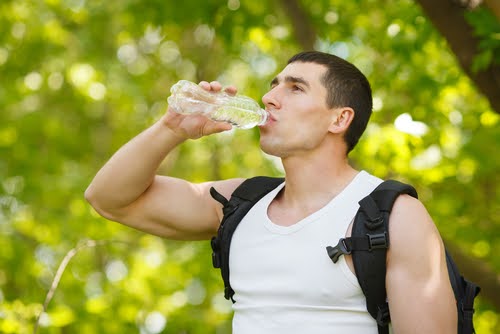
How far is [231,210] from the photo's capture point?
313 centimetres

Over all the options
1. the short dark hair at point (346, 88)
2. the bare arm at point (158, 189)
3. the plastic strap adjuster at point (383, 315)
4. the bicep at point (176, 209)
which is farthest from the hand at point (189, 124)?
the plastic strap adjuster at point (383, 315)

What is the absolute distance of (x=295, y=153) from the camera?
3.14m

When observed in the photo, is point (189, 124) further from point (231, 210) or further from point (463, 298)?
point (463, 298)

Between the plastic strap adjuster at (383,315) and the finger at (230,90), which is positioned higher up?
the finger at (230,90)

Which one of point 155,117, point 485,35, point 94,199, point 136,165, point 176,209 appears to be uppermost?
point 485,35

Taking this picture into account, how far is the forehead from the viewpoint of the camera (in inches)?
128

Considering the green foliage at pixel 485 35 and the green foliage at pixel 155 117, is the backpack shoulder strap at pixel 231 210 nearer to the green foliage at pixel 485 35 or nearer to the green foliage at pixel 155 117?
the green foliage at pixel 485 35

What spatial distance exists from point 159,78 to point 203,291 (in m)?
3.72

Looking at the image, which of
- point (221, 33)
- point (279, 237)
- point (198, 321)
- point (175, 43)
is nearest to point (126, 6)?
point (221, 33)

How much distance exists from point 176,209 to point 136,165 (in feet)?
0.89

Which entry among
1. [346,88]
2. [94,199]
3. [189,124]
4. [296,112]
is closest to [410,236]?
[296,112]

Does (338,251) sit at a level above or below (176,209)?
above

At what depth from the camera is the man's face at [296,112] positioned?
312 centimetres

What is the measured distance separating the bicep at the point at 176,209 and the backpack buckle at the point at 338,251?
29.7 inches
